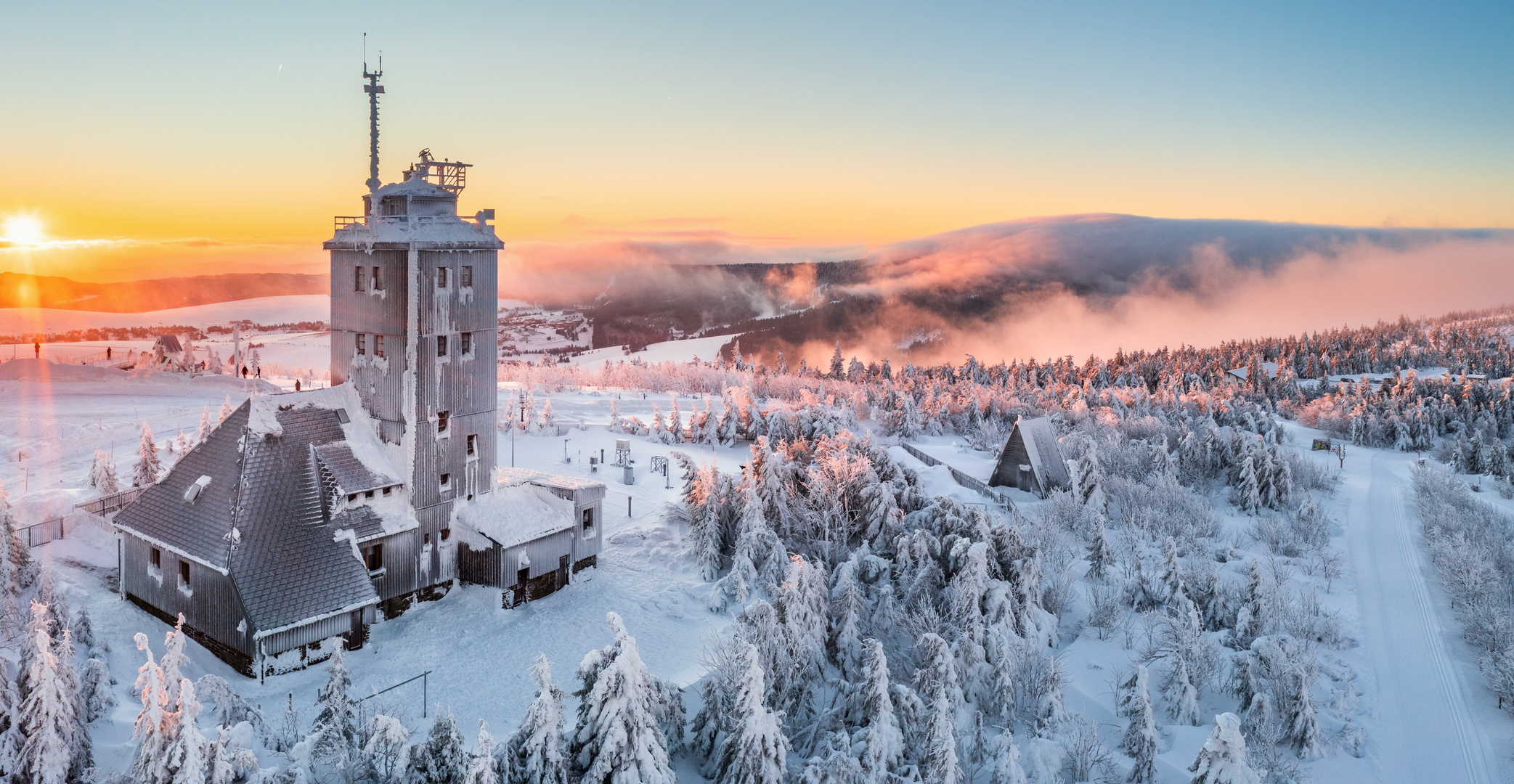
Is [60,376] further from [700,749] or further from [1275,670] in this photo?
[1275,670]

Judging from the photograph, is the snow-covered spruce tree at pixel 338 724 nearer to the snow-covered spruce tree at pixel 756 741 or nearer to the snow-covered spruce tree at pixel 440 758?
the snow-covered spruce tree at pixel 440 758

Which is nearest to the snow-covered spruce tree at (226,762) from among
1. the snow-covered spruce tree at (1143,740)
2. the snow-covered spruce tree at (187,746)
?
the snow-covered spruce tree at (187,746)

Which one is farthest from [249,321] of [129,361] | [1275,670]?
[1275,670]

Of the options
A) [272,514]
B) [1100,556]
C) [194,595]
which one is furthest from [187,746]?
[1100,556]

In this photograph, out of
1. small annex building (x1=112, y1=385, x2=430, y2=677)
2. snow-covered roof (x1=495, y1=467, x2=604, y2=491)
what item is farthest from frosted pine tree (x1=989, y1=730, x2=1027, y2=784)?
small annex building (x1=112, y1=385, x2=430, y2=677)

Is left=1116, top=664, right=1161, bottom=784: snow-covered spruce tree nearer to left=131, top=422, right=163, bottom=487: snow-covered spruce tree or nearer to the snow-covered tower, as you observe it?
the snow-covered tower

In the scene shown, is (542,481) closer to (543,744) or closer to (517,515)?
(517,515)
